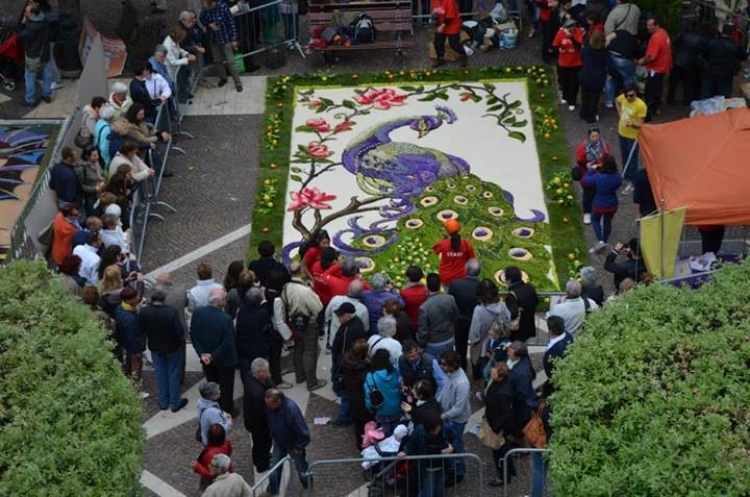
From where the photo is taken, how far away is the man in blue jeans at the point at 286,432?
43.3ft

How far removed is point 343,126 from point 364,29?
238cm

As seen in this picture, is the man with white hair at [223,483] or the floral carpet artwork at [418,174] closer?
the man with white hair at [223,483]

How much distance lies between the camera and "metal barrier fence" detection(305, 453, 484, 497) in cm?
1330

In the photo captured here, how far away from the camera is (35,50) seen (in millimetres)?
22047

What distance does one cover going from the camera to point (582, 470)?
10.2m

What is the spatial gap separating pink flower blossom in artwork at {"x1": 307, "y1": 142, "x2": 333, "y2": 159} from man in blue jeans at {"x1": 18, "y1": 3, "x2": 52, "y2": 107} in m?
4.76

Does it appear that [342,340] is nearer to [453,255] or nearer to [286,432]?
[286,432]

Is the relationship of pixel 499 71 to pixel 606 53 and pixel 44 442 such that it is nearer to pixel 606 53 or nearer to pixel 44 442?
pixel 606 53

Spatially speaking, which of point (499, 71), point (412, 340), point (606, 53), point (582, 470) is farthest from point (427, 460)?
point (499, 71)

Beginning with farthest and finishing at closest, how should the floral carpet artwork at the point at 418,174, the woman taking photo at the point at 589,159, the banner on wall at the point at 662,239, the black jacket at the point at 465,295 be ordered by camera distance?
1. the floral carpet artwork at the point at 418,174
2. the woman taking photo at the point at 589,159
3. the banner on wall at the point at 662,239
4. the black jacket at the point at 465,295

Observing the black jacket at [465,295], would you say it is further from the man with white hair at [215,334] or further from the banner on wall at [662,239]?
the man with white hair at [215,334]

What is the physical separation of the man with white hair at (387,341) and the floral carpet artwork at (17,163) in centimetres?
656

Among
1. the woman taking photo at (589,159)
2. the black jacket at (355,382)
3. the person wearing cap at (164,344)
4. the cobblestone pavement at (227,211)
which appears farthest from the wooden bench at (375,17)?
the black jacket at (355,382)

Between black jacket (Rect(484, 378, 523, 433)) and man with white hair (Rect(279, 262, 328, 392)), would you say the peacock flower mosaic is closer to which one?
man with white hair (Rect(279, 262, 328, 392))
